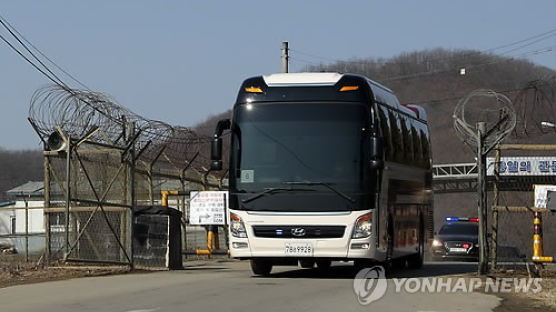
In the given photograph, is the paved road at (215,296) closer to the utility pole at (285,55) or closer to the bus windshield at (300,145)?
the bus windshield at (300,145)

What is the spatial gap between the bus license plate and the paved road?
A: 0.45 meters

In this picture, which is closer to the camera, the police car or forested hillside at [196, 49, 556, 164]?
the police car

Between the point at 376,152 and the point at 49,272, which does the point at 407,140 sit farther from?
the point at 49,272

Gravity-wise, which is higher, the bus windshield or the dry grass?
the bus windshield

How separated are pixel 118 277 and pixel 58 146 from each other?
3.59 m

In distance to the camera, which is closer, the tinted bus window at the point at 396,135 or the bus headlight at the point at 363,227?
the bus headlight at the point at 363,227

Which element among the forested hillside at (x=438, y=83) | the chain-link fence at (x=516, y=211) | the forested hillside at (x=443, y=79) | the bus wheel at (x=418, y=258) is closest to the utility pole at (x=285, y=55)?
the chain-link fence at (x=516, y=211)

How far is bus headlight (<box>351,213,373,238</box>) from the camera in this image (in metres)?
17.2

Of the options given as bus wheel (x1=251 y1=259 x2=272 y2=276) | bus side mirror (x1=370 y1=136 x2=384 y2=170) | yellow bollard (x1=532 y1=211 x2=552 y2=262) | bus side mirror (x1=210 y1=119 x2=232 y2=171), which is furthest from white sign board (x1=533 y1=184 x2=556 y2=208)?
bus side mirror (x1=210 y1=119 x2=232 y2=171)

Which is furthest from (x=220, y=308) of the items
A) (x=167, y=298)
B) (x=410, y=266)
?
(x=410, y=266)

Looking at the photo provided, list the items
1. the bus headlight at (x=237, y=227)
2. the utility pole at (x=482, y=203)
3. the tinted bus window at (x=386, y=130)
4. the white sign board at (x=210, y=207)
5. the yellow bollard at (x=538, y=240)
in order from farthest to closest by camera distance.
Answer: the white sign board at (x=210, y=207), the yellow bollard at (x=538, y=240), the utility pole at (x=482, y=203), the tinted bus window at (x=386, y=130), the bus headlight at (x=237, y=227)

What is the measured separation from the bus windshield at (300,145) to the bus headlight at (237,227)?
521 mm

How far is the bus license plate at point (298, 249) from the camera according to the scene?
17219 mm

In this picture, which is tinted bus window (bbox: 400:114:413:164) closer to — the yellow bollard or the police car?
the yellow bollard
